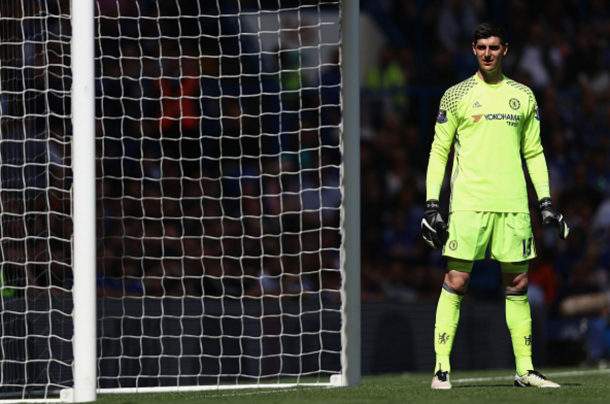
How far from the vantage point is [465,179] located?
568 centimetres

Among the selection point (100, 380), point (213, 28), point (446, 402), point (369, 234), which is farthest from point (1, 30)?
point (369, 234)

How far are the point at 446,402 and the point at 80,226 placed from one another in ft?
6.47

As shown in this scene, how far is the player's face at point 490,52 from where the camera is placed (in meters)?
5.64

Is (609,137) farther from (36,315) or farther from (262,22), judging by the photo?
(36,315)

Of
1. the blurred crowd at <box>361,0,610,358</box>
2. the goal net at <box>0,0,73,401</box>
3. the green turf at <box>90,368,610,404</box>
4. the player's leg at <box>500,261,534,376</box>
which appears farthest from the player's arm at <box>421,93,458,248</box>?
the blurred crowd at <box>361,0,610,358</box>

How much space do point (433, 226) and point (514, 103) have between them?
76cm

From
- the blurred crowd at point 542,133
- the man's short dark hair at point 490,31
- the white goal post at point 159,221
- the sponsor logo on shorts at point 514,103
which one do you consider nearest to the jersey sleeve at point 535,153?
the sponsor logo on shorts at point 514,103

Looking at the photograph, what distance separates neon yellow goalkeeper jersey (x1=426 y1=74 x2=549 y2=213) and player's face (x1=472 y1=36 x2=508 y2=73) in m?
0.10

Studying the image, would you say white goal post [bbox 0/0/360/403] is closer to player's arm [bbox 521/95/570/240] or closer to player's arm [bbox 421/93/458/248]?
player's arm [bbox 421/93/458/248]

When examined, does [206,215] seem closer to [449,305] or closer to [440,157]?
[440,157]

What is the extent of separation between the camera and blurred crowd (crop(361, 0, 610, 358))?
10656 millimetres

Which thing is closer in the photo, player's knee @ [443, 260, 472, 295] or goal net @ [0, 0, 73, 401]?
player's knee @ [443, 260, 472, 295]

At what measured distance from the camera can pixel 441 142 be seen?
18.9ft

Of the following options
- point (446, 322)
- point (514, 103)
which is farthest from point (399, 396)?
point (514, 103)
